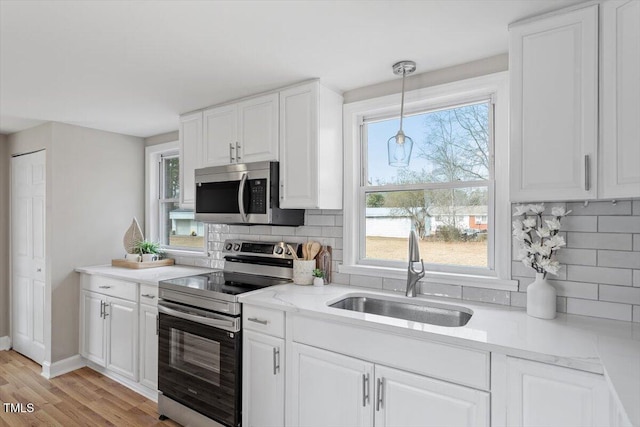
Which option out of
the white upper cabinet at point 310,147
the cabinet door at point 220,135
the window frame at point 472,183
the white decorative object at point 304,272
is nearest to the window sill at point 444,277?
the window frame at point 472,183

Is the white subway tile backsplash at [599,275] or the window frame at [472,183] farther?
the window frame at [472,183]

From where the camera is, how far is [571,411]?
4.40ft

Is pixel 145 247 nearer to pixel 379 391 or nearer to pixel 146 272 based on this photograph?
pixel 146 272

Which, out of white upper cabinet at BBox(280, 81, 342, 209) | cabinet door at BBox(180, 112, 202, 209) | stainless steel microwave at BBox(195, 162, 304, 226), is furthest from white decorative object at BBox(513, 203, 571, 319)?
cabinet door at BBox(180, 112, 202, 209)

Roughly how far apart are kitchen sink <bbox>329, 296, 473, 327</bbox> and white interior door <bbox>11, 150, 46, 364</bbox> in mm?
3140

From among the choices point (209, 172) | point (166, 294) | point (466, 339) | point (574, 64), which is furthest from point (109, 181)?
point (574, 64)

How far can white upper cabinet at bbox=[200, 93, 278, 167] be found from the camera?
8.55 ft

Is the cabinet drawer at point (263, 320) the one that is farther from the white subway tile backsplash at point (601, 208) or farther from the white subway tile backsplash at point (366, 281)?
the white subway tile backsplash at point (601, 208)

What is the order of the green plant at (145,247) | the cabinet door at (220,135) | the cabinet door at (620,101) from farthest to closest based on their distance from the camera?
the green plant at (145,247) → the cabinet door at (220,135) → the cabinet door at (620,101)

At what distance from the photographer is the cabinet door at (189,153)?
3.08 metres

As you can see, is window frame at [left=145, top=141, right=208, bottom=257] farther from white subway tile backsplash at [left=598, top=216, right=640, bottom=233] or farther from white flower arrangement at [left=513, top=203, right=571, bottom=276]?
white subway tile backsplash at [left=598, top=216, right=640, bottom=233]

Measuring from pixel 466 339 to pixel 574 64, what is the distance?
1244 mm

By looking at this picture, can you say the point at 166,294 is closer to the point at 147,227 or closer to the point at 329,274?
the point at 329,274

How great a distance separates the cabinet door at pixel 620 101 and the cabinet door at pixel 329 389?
1321 mm
